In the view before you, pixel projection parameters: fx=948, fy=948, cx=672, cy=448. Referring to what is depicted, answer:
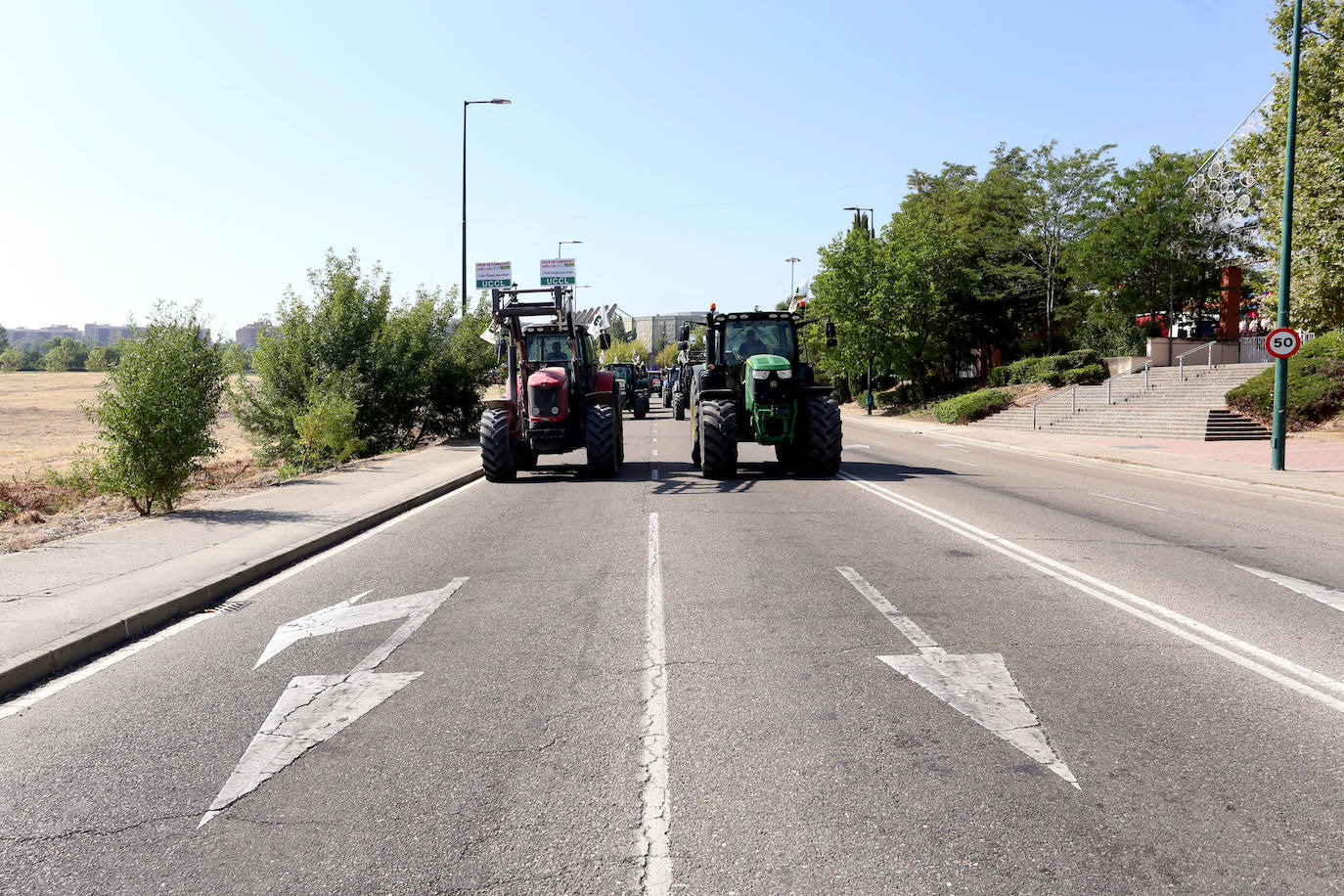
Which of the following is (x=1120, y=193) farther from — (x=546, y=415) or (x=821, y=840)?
(x=821, y=840)

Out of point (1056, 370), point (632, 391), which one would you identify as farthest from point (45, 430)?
point (1056, 370)

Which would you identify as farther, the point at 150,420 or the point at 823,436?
the point at 823,436

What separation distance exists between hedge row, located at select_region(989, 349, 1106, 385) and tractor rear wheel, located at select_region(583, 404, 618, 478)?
99.6 ft

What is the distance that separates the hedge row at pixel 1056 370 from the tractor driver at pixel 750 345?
2785 centimetres

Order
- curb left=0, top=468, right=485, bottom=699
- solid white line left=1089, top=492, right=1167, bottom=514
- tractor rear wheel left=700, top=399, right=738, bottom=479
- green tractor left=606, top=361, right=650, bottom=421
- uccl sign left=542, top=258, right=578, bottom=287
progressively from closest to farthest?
1. curb left=0, top=468, right=485, bottom=699
2. solid white line left=1089, top=492, right=1167, bottom=514
3. tractor rear wheel left=700, top=399, right=738, bottom=479
4. green tractor left=606, top=361, right=650, bottom=421
5. uccl sign left=542, top=258, right=578, bottom=287

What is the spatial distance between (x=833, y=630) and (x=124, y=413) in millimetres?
10019

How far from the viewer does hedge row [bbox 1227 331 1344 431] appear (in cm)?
2692

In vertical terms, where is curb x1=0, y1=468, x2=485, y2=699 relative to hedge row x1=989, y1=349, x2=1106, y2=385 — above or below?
below

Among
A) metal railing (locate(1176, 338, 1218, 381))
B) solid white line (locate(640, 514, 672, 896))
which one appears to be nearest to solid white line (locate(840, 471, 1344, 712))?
solid white line (locate(640, 514, 672, 896))

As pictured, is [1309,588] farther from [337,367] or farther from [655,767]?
[337,367]

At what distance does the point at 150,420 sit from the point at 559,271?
48.0m

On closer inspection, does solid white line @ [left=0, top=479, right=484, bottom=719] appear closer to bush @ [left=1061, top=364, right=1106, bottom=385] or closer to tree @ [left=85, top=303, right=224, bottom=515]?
tree @ [left=85, top=303, right=224, bottom=515]

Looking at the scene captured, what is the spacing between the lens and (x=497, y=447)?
16.8 meters

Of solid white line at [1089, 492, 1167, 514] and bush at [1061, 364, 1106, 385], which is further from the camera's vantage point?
bush at [1061, 364, 1106, 385]
